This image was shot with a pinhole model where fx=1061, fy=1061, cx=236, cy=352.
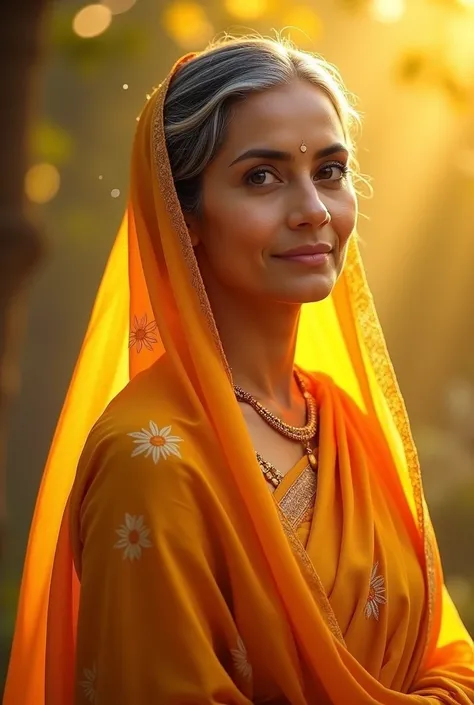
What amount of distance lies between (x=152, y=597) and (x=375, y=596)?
40cm

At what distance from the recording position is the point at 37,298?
15.2 ft

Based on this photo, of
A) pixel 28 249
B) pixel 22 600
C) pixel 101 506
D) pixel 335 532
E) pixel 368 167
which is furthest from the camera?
pixel 368 167

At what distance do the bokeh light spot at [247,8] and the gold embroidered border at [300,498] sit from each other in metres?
2.61

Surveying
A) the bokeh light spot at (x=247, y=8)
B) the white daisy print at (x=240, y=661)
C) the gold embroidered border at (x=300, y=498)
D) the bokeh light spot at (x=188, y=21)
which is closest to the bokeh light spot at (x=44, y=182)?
the bokeh light spot at (x=188, y=21)

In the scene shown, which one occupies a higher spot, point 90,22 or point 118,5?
point 118,5

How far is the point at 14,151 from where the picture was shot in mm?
2064

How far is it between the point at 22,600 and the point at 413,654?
699mm

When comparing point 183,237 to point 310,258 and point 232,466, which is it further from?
point 232,466

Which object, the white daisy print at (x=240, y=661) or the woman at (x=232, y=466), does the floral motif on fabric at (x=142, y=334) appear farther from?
the white daisy print at (x=240, y=661)

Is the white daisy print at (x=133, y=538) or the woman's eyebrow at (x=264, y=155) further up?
the woman's eyebrow at (x=264, y=155)

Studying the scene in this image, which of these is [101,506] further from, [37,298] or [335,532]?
[37,298]

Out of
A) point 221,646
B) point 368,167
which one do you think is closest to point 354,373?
point 221,646

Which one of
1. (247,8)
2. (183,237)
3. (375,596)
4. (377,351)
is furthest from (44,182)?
(375,596)

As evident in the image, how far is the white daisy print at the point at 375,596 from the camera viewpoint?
5.69ft
